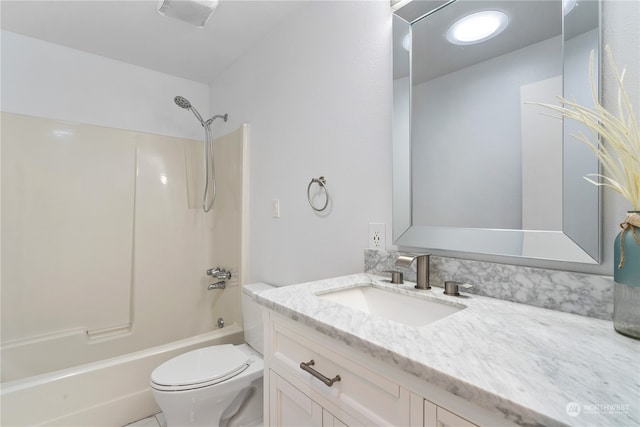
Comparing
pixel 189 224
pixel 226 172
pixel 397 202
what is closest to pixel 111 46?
pixel 226 172

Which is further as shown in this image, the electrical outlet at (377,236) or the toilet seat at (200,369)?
the toilet seat at (200,369)

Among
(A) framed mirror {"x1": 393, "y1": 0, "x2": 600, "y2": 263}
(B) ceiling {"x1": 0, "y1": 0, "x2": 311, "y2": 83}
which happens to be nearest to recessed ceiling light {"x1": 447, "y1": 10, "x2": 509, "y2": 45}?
(A) framed mirror {"x1": 393, "y1": 0, "x2": 600, "y2": 263}

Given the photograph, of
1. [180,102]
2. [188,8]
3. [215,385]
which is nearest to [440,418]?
[215,385]

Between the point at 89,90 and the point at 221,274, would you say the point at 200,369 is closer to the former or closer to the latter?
the point at 221,274

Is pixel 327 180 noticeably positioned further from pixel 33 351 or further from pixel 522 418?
pixel 33 351

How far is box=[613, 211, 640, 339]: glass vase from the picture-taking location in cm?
56

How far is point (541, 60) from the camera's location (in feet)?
2.67

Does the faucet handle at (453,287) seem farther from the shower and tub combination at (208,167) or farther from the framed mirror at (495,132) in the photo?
the shower and tub combination at (208,167)

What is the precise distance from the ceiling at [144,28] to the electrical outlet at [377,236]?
130 centimetres

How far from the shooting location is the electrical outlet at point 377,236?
1191 millimetres

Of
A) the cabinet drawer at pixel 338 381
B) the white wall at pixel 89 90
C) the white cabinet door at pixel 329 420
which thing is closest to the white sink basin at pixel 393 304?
the cabinet drawer at pixel 338 381

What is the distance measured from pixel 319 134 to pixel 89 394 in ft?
5.89

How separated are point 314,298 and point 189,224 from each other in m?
1.93

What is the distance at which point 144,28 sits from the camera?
5.90ft
